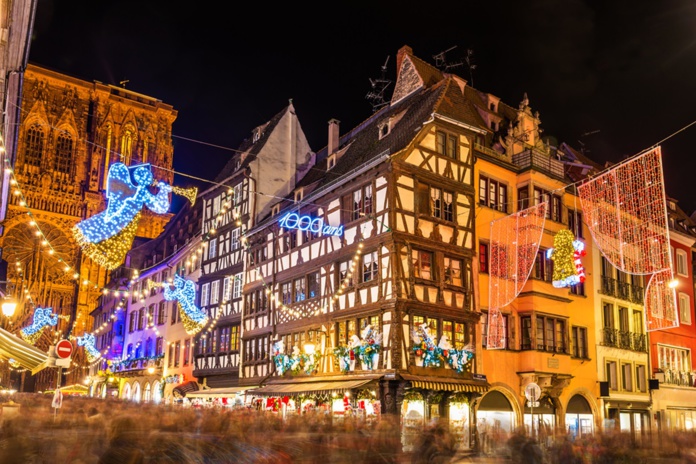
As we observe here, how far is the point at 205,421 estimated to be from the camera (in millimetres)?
6859

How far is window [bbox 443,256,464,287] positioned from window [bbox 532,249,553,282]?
3.49 meters

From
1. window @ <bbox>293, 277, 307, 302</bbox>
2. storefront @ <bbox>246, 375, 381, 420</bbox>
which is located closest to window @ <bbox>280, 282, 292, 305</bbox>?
window @ <bbox>293, 277, 307, 302</bbox>

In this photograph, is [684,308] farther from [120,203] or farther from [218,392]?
[120,203]

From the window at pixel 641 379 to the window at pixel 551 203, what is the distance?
8602 mm

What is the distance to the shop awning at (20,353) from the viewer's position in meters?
15.0

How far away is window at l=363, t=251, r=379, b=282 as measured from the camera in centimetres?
2511

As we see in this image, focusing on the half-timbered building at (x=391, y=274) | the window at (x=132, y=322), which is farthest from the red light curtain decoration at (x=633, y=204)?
the window at (x=132, y=322)

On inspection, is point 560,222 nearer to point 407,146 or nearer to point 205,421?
point 407,146

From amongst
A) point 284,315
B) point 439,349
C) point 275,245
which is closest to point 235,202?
point 275,245

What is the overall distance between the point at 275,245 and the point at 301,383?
6904 mm

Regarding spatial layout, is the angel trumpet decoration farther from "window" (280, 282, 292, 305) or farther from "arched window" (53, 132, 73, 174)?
"arched window" (53, 132, 73, 174)

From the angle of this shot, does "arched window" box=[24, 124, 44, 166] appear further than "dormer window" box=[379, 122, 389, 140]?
Yes

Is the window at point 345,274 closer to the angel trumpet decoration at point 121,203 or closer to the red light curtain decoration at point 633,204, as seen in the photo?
the red light curtain decoration at point 633,204

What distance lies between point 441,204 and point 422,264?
8.33 ft
